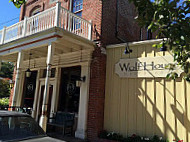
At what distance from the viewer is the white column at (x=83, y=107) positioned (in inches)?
278

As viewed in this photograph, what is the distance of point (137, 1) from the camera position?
10.5 ft

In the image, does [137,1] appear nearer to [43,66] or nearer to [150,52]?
[150,52]

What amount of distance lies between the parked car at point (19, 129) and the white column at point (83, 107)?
10.3 ft

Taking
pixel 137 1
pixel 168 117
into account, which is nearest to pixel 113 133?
pixel 168 117

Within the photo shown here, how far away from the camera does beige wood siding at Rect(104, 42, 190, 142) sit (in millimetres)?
5590

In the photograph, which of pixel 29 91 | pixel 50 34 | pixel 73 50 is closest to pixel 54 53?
pixel 73 50

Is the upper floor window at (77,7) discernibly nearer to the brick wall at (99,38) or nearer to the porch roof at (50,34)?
the brick wall at (99,38)

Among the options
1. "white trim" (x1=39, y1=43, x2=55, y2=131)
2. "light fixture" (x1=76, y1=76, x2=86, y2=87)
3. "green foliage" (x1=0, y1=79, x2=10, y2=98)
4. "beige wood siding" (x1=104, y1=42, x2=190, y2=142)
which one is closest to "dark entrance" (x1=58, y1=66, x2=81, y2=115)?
"light fixture" (x1=76, y1=76, x2=86, y2=87)

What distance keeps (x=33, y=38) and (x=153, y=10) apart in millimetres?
5142

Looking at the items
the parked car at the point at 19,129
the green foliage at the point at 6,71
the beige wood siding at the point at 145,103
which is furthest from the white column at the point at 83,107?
the green foliage at the point at 6,71

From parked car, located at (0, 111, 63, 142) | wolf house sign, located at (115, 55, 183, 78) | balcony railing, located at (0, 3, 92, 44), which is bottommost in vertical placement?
parked car, located at (0, 111, 63, 142)

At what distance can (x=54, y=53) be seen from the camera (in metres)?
8.72

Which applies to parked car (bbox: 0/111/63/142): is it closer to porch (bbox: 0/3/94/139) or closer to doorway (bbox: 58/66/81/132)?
porch (bbox: 0/3/94/139)

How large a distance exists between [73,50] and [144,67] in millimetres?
3375
